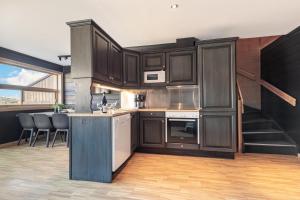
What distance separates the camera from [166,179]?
243cm

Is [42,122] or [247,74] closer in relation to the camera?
[42,122]

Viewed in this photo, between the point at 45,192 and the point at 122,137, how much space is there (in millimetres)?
1176

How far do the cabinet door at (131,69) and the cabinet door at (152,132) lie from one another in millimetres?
869

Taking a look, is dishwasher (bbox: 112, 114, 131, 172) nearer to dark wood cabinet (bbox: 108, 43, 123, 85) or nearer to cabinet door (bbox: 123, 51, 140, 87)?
dark wood cabinet (bbox: 108, 43, 123, 85)

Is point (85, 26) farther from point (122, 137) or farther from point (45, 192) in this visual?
point (45, 192)

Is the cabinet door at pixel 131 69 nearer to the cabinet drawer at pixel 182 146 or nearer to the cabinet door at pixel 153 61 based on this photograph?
the cabinet door at pixel 153 61

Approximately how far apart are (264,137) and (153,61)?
9.81 feet

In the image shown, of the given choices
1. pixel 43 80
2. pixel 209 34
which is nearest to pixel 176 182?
pixel 209 34

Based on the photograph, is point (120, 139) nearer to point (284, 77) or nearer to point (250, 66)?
point (284, 77)

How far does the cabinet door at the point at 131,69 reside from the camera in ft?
12.5

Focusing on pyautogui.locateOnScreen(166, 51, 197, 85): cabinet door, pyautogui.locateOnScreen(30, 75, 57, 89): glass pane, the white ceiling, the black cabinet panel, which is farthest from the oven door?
pyautogui.locateOnScreen(30, 75, 57, 89): glass pane

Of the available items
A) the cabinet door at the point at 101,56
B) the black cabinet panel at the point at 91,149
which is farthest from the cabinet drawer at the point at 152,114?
the black cabinet panel at the point at 91,149

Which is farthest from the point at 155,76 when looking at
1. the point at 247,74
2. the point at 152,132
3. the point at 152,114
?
the point at 247,74

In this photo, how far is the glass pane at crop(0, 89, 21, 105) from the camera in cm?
435
